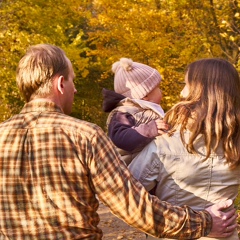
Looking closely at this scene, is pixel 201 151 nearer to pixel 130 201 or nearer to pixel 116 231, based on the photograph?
pixel 130 201

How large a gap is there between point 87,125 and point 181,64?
9.12m

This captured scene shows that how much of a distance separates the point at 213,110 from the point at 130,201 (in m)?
0.67

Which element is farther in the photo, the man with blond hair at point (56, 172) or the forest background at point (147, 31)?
the forest background at point (147, 31)

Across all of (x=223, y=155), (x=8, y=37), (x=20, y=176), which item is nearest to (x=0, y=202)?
(x=20, y=176)

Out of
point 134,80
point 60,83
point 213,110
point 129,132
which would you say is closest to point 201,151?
point 213,110

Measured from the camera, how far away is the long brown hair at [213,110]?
2895 millimetres

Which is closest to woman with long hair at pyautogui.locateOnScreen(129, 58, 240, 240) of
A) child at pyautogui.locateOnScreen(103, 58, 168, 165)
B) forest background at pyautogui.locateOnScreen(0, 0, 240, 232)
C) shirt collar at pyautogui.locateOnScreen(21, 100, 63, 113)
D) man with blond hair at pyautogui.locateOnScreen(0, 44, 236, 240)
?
child at pyautogui.locateOnScreen(103, 58, 168, 165)

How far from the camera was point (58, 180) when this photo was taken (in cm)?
245

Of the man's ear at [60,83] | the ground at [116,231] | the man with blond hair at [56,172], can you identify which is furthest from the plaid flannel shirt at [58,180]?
the ground at [116,231]

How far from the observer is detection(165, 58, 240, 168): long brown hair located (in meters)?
2.89

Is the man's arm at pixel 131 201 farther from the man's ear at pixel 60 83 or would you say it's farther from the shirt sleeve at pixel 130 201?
the man's ear at pixel 60 83

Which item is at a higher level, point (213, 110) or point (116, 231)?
point (213, 110)

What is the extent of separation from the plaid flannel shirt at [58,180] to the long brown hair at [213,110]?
51 centimetres

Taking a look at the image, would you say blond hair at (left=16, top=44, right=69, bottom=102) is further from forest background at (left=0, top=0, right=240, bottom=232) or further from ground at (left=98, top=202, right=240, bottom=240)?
forest background at (left=0, top=0, right=240, bottom=232)
